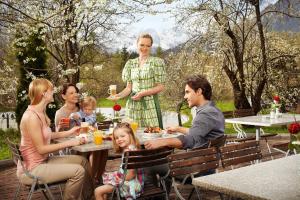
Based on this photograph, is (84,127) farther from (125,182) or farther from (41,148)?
(125,182)

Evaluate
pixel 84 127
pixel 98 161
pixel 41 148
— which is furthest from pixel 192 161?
pixel 98 161

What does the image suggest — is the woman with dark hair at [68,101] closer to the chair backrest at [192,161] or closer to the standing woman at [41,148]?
the standing woman at [41,148]

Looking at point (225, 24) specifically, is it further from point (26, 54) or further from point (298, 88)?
point (26, 54)

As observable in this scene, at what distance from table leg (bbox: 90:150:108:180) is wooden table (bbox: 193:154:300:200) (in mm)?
3253

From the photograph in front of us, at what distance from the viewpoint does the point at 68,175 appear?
401 cm

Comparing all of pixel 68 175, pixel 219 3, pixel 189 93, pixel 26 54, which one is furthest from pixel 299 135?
pixel 26 54

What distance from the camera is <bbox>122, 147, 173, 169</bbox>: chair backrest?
343 centimetres

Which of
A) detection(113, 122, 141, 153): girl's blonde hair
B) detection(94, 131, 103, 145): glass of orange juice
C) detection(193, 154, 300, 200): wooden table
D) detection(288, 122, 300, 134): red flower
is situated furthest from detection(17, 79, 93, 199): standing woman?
detection(288, 122, 300, 134): red flower

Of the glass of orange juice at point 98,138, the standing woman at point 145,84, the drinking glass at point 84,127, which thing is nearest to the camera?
the glass of orange juice at point 98,138

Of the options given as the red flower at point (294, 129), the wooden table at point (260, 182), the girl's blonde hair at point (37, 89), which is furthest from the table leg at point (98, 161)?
the red flower at point (294, 129)

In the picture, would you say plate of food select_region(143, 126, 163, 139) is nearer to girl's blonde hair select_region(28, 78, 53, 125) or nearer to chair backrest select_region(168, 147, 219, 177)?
chair backrest select_region(168, 147, 219, 177)

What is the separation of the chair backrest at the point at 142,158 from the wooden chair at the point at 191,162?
17 centimetres

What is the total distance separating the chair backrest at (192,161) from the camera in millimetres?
3385

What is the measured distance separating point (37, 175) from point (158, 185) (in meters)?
1.10
